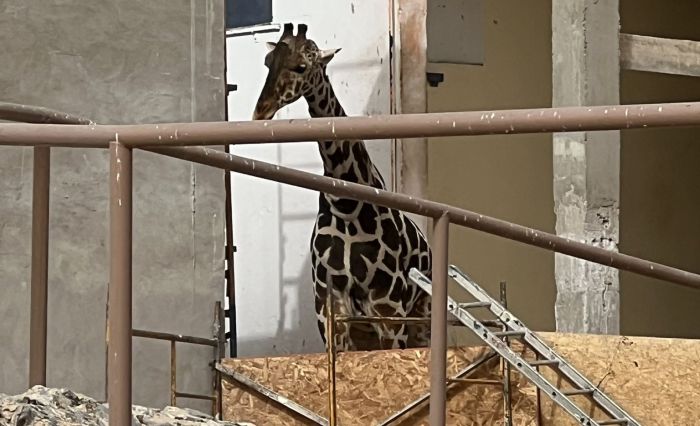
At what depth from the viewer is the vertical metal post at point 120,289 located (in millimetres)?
1829

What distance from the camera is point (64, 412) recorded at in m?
2.21

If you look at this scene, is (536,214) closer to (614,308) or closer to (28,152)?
(614,308)

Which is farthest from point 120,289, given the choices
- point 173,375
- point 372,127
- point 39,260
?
point 173,375

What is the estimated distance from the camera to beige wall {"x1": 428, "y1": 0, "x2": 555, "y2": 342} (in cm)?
995

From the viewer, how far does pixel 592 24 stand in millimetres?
6441

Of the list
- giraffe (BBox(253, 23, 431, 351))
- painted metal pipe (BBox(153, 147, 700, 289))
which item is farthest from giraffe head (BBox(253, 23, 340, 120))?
painted metal pipe (BBox(153, 147, 700, 289))

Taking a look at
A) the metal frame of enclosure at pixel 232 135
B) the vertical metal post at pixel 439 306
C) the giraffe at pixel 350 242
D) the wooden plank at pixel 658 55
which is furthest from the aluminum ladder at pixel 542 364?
the metal frame of enclosure at pixel 232 135

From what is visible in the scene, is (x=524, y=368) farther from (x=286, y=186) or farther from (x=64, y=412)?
(x=64, y=412)

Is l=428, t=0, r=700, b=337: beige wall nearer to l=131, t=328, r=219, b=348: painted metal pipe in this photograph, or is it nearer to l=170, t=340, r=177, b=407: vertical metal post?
l=131, t=328, r=219, b=348: painted metal pipe

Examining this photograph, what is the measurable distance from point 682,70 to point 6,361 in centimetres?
347

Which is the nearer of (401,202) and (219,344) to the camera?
(401,202)

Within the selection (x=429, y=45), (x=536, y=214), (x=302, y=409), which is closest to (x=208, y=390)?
(x=302, y=409)

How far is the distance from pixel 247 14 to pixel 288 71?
132 centimetres

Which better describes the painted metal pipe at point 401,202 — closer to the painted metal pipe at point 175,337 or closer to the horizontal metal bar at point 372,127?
the horizontal metal bar at point 372,127
